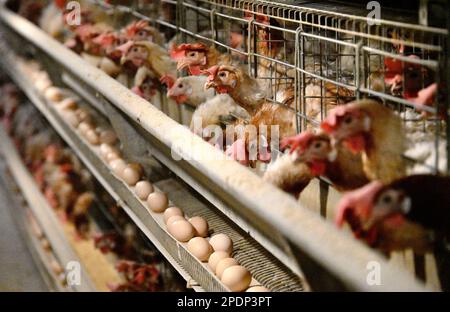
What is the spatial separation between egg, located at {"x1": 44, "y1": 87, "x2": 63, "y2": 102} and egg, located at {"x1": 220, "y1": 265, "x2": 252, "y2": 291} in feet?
7.80

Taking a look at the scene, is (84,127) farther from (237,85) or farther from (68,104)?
(237,85)

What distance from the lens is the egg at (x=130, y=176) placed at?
2.22m

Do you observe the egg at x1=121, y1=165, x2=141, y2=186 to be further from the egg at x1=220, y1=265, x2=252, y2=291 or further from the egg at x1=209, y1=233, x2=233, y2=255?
the egg at x1=220, y1=265, x2=252, y2=291

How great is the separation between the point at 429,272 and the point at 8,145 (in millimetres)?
4568

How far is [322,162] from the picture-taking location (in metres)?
1.21

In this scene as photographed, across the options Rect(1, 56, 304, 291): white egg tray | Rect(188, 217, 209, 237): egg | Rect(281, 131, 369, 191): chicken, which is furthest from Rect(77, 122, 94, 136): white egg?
Rect(281, 131, 369, 191): chicken

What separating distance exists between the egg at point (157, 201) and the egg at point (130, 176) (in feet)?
0.73

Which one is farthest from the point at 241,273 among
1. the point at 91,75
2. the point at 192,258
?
the point at 91,75

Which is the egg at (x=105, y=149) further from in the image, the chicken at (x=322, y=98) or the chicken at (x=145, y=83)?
the chicken at (x=322, y=98)

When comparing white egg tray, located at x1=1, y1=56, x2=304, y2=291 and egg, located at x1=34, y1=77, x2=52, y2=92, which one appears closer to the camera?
white egg tray, located at x1=1, y1=56, x2=304, y2=291

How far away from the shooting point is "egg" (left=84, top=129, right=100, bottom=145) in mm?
2838

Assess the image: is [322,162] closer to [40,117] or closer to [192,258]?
[192,258]

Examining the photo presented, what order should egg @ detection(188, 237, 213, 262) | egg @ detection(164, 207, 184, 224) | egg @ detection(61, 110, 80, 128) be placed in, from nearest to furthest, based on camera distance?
egg @ detection(188, 237, 213, 262), egg @ detection(164, 207, 184, 224), egg @ detection(61, 110, 80, 128)

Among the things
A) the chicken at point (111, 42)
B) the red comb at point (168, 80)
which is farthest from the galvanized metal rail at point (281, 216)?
the chicken at point (111, 42)
